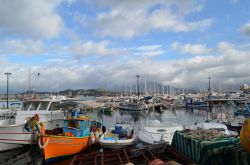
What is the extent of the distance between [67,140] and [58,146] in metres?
0.62

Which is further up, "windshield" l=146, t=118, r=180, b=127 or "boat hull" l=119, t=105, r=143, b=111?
"windshield" l=146, t=118, r=180, b=127

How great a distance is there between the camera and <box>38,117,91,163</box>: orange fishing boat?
48.8 feet

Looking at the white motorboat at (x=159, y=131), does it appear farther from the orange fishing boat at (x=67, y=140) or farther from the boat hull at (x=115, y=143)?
the orange fishing boat at (x=67, y=140)

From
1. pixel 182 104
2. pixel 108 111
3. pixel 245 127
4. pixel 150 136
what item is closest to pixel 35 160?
pixel 150 136

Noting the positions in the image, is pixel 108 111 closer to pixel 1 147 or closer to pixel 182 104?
pixel 182 104

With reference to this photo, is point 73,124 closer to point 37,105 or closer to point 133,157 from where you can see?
point 37,105

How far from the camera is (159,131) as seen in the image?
1658 centimetres

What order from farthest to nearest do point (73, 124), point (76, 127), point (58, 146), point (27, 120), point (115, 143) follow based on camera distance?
point (27, 120) < point (73, 124) < point (76, 127) < point (115, 143) < point (58, 146)

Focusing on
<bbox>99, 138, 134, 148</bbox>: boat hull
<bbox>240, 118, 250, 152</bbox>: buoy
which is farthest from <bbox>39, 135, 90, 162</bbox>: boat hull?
<bbox>240, 118, 250, 152</bbox>: buoy

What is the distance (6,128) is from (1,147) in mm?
2440

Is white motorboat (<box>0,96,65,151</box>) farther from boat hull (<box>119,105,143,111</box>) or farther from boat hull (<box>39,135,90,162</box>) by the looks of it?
boat hull (<box>119,105,143,111</box>)

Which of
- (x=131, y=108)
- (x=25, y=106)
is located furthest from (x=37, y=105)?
(x=131, y=108)

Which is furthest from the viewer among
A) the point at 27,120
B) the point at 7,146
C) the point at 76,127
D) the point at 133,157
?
the point at 7,146

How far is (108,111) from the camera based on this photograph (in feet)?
230
